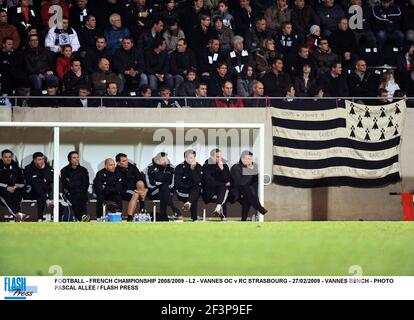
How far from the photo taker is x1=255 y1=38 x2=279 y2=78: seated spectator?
1828 cm

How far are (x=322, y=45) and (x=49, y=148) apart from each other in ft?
20.2

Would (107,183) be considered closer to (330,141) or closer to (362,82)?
(330,141)

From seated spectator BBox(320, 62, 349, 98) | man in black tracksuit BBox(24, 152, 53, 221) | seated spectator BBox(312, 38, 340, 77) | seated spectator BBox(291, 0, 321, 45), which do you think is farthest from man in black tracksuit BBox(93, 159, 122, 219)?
seated spectator BBox(291, 0, 321, 45)

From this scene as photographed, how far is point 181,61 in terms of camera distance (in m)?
17.9

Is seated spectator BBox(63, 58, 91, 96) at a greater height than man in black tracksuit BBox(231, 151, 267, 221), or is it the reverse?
seated spectator BBox(63, 58, 91, 96)

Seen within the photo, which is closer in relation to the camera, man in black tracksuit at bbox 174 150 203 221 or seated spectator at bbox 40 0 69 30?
man in black tracksuit at bbox 174 150 203 221

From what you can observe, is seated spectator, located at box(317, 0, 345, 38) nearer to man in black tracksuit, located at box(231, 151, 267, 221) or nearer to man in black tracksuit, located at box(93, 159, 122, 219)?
man in black tracksuit, located at box(231, 151, 267, 221)

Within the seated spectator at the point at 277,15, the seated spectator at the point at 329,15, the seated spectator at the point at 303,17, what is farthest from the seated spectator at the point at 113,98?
the seated spectator at the point at 329,15

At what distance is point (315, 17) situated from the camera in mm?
19344

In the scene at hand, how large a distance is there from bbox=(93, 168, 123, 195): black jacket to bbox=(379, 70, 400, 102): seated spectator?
6.09 m

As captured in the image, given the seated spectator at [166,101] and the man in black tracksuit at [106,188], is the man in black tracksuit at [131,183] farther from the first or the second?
the seated spectator at [166,101]

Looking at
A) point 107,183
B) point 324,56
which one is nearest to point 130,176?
point 107,183
